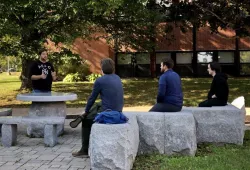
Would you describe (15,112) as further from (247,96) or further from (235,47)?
(235,47)

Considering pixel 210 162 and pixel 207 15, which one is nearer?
pixel 210 162

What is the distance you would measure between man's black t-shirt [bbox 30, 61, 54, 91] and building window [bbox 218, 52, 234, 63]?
883 inches

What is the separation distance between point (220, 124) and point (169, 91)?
4.26ft

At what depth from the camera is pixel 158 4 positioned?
16.4m

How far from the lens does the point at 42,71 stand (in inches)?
339

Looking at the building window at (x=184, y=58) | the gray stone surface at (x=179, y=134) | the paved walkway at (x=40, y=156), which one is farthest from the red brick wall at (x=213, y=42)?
the gray stone surface at (x=179, y=134)

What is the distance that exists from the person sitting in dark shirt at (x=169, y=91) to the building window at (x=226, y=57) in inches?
914

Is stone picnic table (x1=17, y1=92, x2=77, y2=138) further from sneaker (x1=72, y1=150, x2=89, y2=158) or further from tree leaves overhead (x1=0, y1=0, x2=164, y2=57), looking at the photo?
tree leaves overhead (x1=0, y1=0, x2=164, y2=57)

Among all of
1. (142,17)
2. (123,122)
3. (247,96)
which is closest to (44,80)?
(123,122)

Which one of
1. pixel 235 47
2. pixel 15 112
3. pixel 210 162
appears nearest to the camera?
pixel 210 162

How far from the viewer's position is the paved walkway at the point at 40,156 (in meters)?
5.95

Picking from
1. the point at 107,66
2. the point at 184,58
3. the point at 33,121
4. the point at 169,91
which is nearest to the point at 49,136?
the point at 33,121

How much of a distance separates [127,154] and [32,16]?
12272 millimetres

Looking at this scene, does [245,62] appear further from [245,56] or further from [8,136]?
[8,136]
